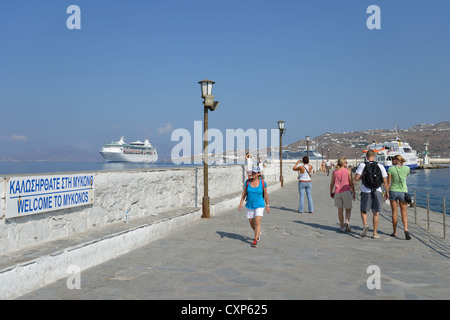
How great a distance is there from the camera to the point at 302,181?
1181 centimetres

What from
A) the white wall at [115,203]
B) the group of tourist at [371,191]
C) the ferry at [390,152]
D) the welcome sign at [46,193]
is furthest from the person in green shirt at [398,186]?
the ferry at [390,152]

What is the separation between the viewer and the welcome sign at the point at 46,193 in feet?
16.6

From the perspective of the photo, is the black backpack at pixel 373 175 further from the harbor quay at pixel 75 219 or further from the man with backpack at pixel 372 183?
the harbor quay at pixel 75 219

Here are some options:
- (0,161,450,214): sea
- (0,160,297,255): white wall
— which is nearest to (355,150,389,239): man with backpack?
(0,161,450,214): sea

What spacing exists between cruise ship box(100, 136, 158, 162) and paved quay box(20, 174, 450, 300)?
133 metres

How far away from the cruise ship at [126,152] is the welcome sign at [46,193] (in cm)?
13323

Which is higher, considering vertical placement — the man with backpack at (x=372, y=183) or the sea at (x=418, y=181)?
the man with backpack at (x=372, y=183)

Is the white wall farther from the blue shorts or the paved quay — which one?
the blue shorts

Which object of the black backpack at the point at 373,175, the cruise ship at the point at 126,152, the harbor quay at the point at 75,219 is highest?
the cruise ship at the point at 126,152

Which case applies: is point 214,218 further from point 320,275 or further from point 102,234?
point 320,275
